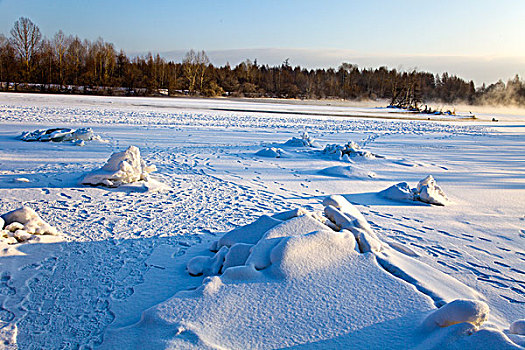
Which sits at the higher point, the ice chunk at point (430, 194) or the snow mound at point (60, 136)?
the snow mound at point (60, 136)

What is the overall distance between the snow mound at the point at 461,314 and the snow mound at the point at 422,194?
4.29 m

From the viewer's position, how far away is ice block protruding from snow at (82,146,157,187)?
6.49 m

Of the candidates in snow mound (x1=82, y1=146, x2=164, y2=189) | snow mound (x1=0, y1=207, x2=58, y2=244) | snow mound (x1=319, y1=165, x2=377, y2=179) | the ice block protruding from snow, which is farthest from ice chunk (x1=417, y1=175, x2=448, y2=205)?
snow mound (x1=0, y1=207, x2=58, y2=244)

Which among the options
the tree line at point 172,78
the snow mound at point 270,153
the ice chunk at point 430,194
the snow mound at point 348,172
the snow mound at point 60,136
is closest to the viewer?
the ice chunk at point 430,194

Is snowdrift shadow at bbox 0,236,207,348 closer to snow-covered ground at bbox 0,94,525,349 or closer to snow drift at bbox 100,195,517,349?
snow-covered ground at bbox 0,94,525,349

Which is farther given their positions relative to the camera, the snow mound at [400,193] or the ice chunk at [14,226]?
the snow mound at [400,193]

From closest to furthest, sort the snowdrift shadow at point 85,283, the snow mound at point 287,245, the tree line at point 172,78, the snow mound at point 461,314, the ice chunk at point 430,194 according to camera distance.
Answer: the snow mound at point 461,314
the snowdrift shadow at point 85,283
the snow mound at point 287,245
the ice chunk at point 430,194
the tree line at point 172,78

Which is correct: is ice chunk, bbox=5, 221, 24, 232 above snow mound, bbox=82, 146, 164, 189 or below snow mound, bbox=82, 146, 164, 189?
below

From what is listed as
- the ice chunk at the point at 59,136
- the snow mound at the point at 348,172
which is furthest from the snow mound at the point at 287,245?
the ice chunk at the point at 59,136

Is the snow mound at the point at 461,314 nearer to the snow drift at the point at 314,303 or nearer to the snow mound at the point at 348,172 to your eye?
the snow drift at the point at 314,303

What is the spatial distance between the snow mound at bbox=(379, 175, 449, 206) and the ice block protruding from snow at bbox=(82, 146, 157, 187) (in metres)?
4.43

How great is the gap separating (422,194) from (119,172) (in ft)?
17.2

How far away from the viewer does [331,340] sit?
2.35 m

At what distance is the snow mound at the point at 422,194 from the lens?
6379 millimetres
